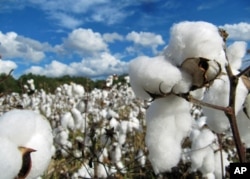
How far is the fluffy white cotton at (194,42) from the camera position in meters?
1.15

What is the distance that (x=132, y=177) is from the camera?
198 inches

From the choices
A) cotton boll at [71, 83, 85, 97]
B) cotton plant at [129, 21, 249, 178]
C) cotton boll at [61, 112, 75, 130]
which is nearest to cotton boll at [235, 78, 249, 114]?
cotton plant at [129, 21, 249, 178]

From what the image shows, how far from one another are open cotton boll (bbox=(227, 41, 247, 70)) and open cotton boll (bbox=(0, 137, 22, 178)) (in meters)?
0.79

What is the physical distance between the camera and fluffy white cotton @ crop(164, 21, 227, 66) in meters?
1.15

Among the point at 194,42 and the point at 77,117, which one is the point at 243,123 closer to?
the point at 194,42

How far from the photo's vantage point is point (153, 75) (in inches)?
45.3

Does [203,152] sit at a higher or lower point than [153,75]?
lower

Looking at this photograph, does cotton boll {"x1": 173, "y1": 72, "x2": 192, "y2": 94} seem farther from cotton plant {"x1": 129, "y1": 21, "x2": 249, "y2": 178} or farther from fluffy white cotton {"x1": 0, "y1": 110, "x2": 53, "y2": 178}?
fluffy white cotton {"x1": 0, "y1": 110, "x2": 53, "y2": 178}

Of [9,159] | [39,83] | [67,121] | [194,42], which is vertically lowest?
[9,159]

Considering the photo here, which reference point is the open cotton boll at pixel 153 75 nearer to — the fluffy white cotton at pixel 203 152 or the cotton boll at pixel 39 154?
the cotton boll at pixel 39 154

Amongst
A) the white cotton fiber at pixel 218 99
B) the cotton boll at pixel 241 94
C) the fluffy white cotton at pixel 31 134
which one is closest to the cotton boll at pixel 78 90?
the white cotton fiber at pixel 218 99

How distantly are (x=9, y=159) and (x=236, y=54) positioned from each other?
0.84 m

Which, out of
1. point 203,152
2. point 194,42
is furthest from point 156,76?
point 203,152

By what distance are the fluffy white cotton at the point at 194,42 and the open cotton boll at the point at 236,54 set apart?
0.29 metres
